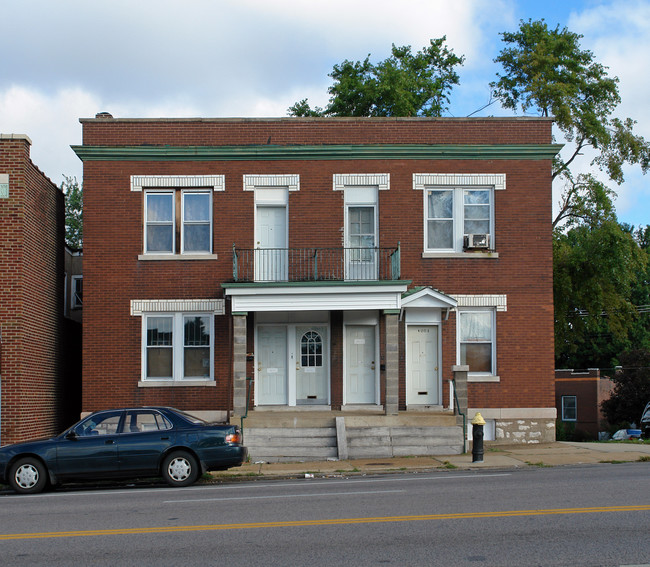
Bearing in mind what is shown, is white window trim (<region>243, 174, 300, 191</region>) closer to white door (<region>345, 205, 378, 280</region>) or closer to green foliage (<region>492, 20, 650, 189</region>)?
white door (<region>345, 205, 378, 280</region>)

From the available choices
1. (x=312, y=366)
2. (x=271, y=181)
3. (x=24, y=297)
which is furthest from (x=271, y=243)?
(x=24, y=297)

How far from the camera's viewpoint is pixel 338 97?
3566 centimetres

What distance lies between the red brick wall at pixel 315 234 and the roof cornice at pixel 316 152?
0.18 m

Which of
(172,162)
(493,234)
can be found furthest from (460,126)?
(172,162)

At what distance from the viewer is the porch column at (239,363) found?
19.4m

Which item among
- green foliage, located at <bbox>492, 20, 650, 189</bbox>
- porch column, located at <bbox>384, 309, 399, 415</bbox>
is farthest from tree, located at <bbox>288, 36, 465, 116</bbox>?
porch column, located at <bbox>384, 309, 399, 415</bbox>

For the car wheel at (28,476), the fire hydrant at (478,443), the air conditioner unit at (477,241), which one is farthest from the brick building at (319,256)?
the car wheel at (28,476)

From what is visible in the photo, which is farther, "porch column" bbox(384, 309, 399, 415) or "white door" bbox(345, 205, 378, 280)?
"white door" bbox(345, 205, 378, 280)

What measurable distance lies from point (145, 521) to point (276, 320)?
11554 mm

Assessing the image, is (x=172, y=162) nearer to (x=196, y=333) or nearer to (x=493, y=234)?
(x=196, y=333)

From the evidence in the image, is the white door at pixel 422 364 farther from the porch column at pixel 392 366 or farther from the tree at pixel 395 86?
the tree at pixel 395 86

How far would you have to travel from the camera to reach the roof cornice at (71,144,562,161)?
21.0m

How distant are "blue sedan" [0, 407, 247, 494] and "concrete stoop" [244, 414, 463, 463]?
13.6 ft

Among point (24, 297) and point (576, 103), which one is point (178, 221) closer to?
point (24, 297)
